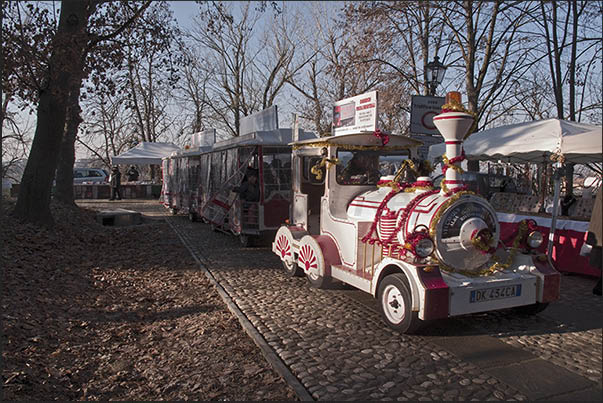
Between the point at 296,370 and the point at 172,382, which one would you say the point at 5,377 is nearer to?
the point at 172,382

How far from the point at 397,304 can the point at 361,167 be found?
2.36 metres

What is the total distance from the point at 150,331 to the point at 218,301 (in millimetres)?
1280

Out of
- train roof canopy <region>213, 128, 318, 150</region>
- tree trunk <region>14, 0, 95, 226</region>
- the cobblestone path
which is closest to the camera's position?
the cobblestone path

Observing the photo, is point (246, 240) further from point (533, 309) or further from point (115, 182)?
point (115, 182)

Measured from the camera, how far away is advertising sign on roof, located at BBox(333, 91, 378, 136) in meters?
6.16

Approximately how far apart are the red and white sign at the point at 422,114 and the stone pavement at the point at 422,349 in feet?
12.3

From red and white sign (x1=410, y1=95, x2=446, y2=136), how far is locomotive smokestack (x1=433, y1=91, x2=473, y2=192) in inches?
183

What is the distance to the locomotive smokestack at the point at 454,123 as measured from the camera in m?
4.14

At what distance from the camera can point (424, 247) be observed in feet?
15.3

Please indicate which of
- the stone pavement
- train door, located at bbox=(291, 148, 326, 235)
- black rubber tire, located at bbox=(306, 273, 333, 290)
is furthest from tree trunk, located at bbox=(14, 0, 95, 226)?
black rubber tire, located at bbox=(306, 273, 333, 290)

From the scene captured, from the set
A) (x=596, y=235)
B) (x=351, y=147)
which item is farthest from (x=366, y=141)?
(x=596, y=235)

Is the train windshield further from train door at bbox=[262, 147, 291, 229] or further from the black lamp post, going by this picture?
the black lamp post

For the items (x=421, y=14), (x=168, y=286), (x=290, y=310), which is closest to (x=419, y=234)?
(x=290, y=310)

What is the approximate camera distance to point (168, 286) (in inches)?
293
